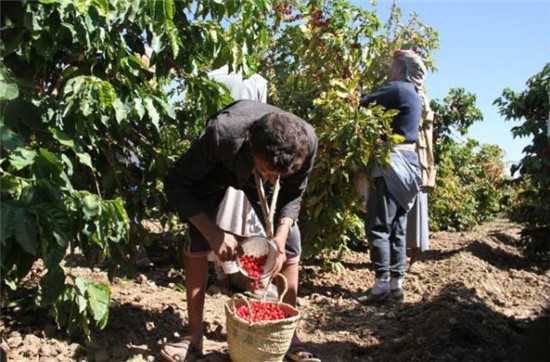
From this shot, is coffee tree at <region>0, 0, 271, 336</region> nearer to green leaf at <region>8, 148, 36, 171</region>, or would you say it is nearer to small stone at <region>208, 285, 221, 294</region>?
green leaf at <region>8, 148, 36, 171</region>

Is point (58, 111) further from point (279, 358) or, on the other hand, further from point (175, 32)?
point (279, 358)

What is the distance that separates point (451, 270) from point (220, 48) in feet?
10.9

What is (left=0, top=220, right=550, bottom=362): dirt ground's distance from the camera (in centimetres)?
278

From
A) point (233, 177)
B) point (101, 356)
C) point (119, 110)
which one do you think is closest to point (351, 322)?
point (233, 177)

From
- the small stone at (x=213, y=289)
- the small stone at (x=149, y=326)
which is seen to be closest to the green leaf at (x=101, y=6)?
the small stone at (x=149, y=326)

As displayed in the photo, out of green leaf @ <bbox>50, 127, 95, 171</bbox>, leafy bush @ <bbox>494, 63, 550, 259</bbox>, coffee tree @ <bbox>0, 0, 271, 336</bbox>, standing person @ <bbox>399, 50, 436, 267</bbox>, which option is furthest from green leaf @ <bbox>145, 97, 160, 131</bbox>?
leafy bush @ <bbox>494, 63, 550, 259</bbox>

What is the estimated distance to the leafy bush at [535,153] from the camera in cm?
579

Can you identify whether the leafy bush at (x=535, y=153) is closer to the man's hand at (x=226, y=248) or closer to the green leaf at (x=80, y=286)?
the man's hand at (x=226, y=248)

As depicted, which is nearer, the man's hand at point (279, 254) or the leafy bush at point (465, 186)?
the man's hand at point (279, 254)

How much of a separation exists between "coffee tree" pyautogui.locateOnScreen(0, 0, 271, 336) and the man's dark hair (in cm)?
47

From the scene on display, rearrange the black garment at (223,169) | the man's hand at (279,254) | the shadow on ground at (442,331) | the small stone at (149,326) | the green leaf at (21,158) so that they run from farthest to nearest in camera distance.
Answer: the shadow on ground at (442,331)
the small stone at (149,326)
the man's hand at (279,254)
the black garment at (223,169)
the green leaf at (21,158)

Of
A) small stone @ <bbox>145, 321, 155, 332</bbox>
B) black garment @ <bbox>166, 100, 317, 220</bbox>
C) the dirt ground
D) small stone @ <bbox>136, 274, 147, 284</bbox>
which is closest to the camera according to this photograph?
black garment @ <bbox>166, 100, 317, 220</bbox>

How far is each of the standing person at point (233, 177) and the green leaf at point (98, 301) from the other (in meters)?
0.46

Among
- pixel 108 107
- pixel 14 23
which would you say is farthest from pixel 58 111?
pixel 14 23
